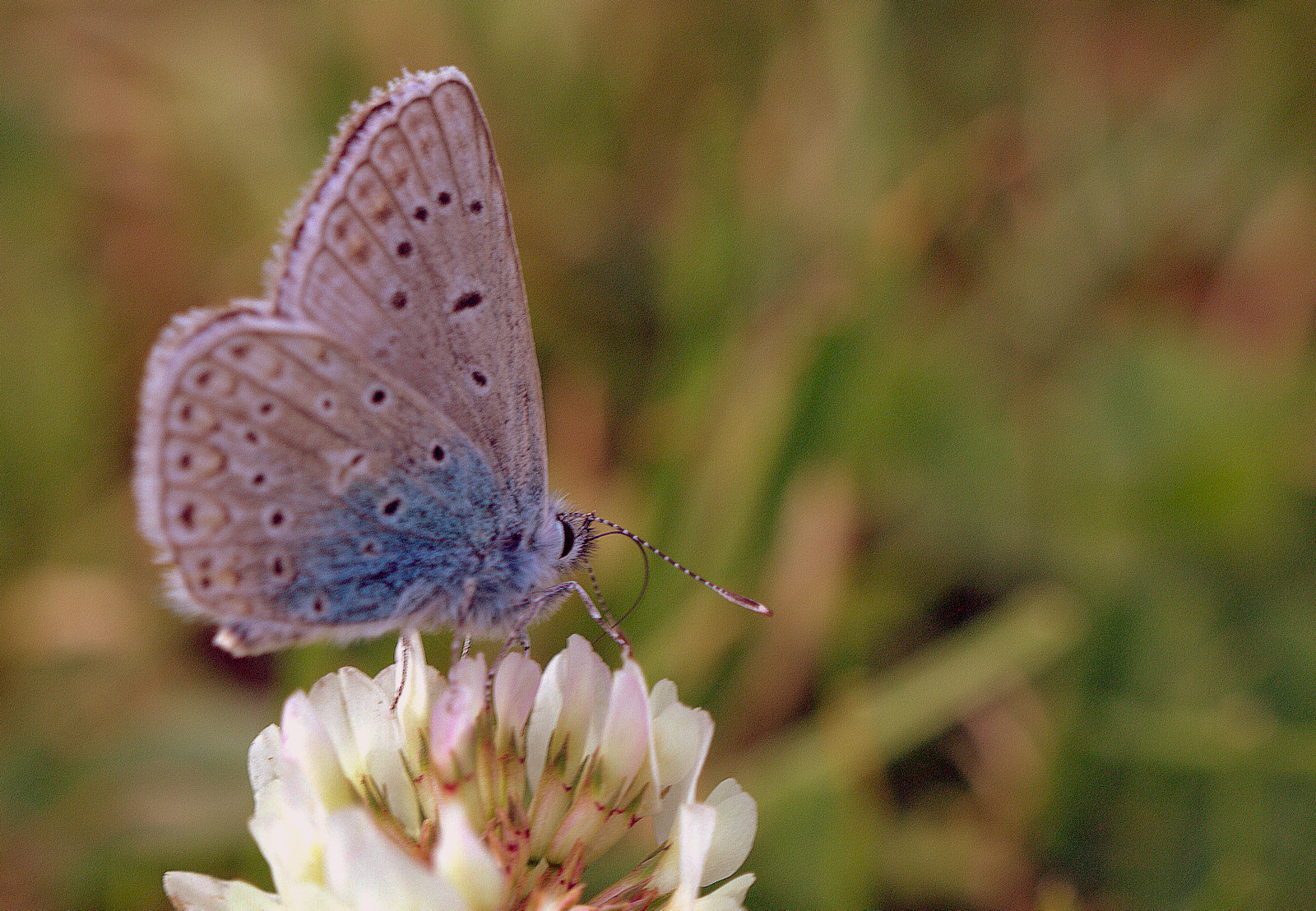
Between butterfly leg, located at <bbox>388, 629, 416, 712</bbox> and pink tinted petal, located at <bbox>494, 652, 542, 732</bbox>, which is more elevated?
butterfly leg, located at <bbox>388, 629, 416, 712</bbox>

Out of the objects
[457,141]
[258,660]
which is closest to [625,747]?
[457,141]

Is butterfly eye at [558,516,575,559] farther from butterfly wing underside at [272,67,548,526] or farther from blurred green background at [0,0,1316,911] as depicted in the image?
blurred green background at [0,0,1316,911]

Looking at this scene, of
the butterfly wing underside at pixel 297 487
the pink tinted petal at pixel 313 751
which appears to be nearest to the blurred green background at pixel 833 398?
the butterfly wing underside at pixel 297 487

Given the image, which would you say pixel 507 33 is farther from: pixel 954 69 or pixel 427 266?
pixel 427 266

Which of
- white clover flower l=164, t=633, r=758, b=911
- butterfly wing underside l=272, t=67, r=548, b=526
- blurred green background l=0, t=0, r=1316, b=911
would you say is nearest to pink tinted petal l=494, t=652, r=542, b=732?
white clover flower l=164, t=633, r=758, b=911

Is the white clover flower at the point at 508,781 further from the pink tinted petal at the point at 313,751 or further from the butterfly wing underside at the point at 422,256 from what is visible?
the butterfly wing underside at the point at 422,256

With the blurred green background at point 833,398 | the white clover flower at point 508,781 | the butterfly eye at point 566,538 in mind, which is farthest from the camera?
the blurred green background at point 833,398
